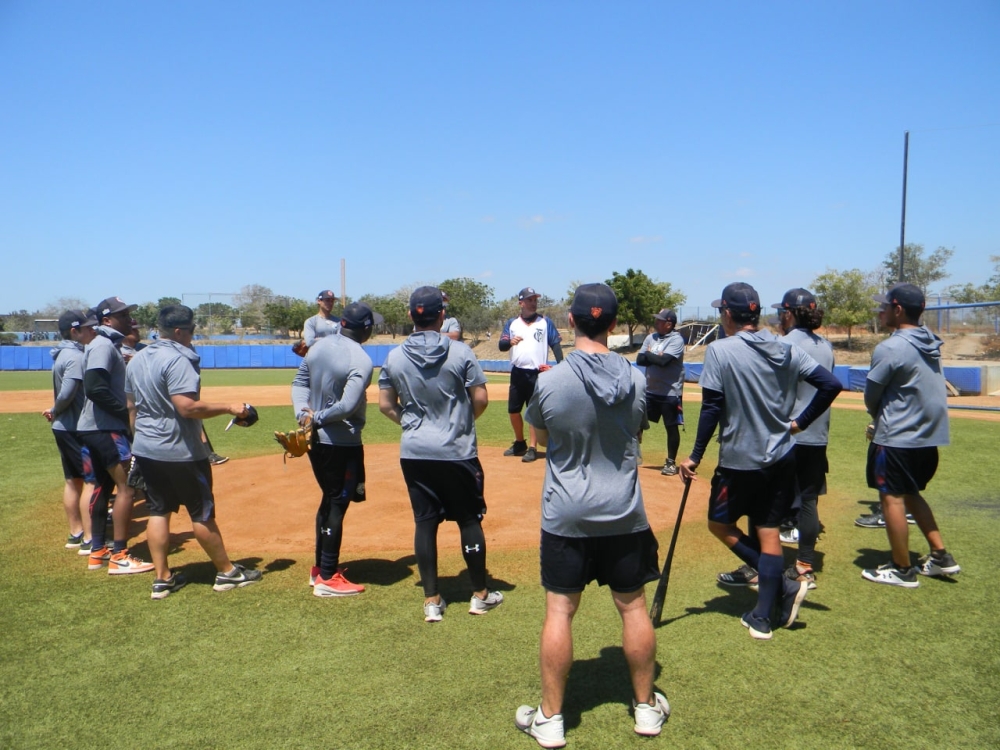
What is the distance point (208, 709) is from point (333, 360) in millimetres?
2332

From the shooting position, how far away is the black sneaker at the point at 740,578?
529 centimetres

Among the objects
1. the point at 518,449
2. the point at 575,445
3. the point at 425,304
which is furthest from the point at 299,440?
the point at 518,449

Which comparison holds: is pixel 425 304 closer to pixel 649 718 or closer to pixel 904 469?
pixel 649 718

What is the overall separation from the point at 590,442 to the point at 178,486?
322 centimetres

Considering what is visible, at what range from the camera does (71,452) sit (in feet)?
21.0

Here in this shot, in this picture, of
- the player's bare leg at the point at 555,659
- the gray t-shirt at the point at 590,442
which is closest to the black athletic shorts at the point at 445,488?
the gray t-shirt at the point at 590,442

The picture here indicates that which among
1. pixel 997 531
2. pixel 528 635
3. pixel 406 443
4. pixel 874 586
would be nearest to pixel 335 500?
pixel 406 443

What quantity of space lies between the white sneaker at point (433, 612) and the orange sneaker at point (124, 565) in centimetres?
250

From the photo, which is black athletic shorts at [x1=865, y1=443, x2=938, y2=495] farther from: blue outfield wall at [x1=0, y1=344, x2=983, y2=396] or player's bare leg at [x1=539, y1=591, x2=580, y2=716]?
blue outfield wall at [x1=0, y1=344, x2=983, y2=396]

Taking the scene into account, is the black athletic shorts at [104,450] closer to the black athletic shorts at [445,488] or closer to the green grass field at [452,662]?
the green grass field at [452,662]

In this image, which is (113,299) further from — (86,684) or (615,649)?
(615,649)

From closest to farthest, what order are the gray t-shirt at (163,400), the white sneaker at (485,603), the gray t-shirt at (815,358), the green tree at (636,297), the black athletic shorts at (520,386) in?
the white sneaker at (485,603)
the gray t-shirt at (163,400)
the gray t-shirt at (815,358)
the black athletic shorts at (520,386)
the green tree at (636,297)

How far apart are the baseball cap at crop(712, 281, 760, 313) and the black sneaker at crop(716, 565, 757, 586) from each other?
6.64ft

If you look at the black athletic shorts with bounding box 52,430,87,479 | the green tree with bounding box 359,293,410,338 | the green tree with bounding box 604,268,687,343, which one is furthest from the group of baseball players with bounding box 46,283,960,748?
the green tree with bounding box 359,293,410,338
